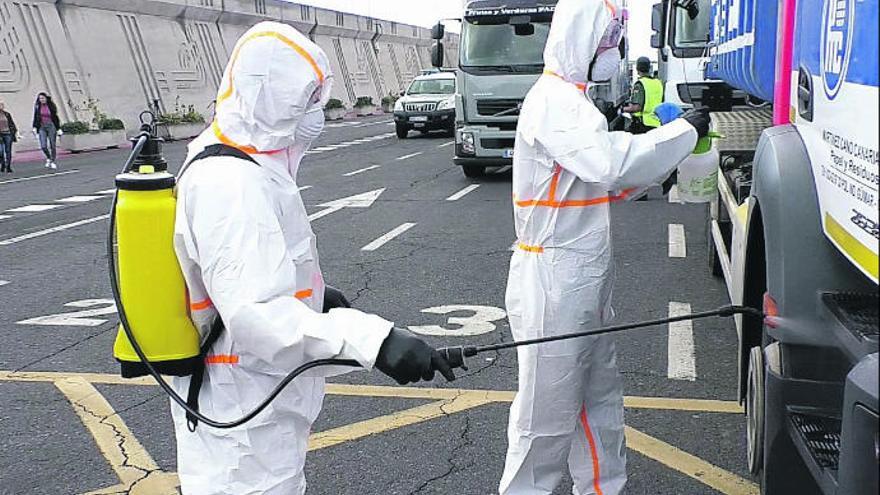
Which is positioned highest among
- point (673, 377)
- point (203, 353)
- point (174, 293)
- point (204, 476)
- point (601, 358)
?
point (174, 293)

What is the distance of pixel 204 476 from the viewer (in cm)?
253

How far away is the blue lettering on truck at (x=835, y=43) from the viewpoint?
7.32 ft

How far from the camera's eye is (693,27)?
25.2ft

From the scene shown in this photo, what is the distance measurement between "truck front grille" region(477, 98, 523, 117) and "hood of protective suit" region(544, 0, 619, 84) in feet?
34.4

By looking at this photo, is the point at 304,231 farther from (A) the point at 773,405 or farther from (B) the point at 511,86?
(B) the point at 511,86

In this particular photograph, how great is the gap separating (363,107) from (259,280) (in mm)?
44571

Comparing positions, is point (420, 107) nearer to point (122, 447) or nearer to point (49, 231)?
point (49, 231)

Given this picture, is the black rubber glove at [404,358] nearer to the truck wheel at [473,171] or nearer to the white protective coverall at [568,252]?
→ the white protective coverall at [568,252]

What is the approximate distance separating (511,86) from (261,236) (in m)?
11.9

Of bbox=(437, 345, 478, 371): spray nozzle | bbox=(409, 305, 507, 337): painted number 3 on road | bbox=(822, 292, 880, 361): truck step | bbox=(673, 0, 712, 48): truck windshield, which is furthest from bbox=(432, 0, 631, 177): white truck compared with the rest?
bbox=(437, 345, 478, 371): spray nozzle

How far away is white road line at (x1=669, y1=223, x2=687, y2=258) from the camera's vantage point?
8.76 metres

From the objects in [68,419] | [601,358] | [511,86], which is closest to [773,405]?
[601,358]

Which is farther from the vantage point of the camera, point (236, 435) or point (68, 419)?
point (68, 419)

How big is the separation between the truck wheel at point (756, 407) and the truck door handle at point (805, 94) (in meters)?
0.93
